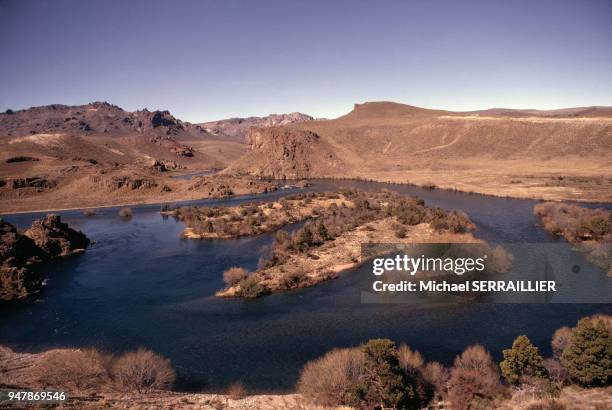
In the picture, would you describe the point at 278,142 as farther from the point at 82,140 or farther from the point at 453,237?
the point at 453,237

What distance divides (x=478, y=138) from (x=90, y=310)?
121 meters

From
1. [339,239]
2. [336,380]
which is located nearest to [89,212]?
[339,239]

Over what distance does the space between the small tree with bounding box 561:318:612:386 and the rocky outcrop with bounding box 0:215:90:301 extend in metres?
39.5

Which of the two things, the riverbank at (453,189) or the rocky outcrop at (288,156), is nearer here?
the riverbank at (453,189)

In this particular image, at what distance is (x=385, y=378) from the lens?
56.1 ft

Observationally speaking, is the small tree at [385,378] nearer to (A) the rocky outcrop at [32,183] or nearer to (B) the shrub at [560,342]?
(B) the shrub at [560,342]

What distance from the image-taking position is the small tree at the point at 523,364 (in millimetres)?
17828

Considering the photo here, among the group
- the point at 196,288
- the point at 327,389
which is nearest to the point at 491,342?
the point at 327,389

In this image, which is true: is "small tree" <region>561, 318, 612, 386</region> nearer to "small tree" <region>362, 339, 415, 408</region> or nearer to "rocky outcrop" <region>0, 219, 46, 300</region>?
"small tree" <region>362, 339, 415, 408</region>

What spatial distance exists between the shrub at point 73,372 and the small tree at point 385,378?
12472mm

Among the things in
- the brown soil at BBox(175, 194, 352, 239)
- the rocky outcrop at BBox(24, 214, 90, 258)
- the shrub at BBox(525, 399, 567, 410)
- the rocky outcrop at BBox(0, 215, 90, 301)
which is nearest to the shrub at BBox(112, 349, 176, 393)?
the shrub at BBox(525, 399, 567, 410)

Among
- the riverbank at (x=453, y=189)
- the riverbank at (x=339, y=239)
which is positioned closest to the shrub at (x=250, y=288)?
the riverbank at (x=339, y=239)

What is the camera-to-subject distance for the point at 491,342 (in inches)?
902

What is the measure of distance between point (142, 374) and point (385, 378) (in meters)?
11.4
